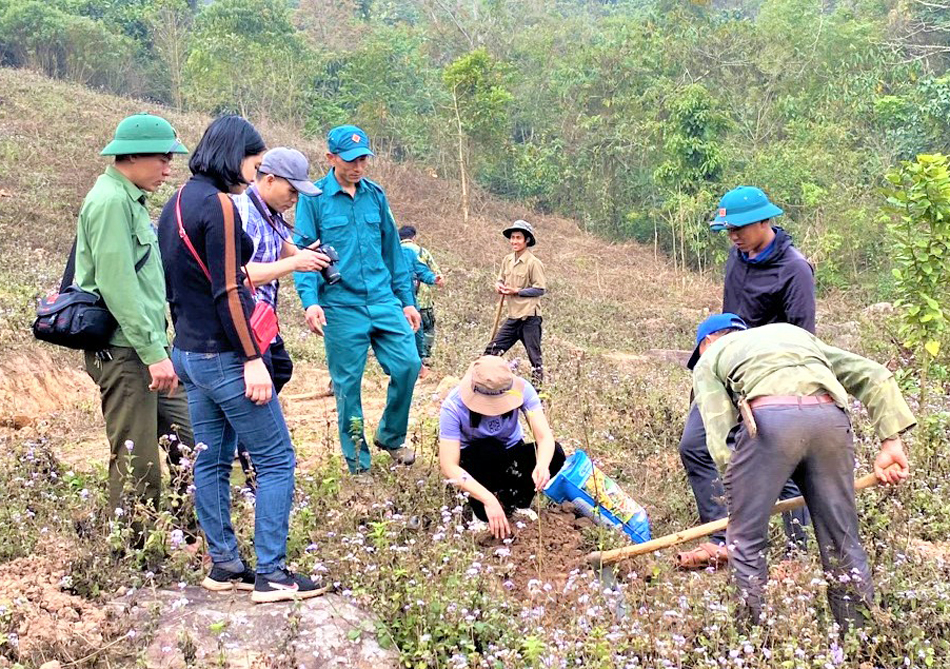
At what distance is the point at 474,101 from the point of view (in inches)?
1087

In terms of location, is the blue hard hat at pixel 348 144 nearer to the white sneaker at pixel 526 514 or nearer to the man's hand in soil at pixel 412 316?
the man's hand in soil at pixel 412 316

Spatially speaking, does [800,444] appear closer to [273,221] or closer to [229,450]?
[229,450]

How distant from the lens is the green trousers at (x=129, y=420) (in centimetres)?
370

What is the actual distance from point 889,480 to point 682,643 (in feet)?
3.61

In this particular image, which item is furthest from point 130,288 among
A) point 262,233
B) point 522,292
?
point 522,292

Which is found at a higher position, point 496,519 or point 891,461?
point 891,461

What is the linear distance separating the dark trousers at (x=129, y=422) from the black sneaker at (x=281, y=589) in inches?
21.8

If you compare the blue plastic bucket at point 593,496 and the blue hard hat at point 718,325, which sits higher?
the blue hard hat at point 718,325

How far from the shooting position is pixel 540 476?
4418 millimetres

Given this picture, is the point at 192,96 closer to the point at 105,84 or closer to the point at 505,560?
the point at 105,84

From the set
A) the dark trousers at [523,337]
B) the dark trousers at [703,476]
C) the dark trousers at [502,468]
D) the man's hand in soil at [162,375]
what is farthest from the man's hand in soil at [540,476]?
the dark trousers at [523,337]

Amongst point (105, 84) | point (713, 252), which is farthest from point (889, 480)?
point (105, 84)

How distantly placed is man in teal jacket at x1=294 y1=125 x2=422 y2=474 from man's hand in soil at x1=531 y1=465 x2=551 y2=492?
37.5 inches

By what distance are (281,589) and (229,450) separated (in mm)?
592
